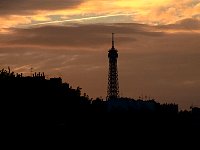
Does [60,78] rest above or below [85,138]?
above

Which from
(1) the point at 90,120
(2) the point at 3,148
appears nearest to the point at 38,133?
(2) the point at 3,148

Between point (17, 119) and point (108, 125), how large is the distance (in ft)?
69.0

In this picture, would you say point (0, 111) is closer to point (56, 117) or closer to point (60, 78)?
point (56, 117)

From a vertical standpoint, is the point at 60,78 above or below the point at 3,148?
above

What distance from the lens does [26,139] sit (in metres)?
98.7

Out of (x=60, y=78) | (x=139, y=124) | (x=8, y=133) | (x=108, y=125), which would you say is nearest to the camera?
(x=8, y=133)

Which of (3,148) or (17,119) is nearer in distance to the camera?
(3,148)

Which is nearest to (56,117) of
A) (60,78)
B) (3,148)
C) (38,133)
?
(38,133)

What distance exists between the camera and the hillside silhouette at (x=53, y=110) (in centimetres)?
11106

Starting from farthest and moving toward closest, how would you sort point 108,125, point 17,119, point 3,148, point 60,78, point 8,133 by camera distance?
point 60,78 < point 108,125 < point 17,119 < point 8,133 < point 3,148

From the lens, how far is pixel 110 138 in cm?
11662

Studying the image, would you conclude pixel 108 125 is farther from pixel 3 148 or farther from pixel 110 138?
pixel 3 148

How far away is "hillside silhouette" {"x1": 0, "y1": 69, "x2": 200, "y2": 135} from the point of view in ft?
364

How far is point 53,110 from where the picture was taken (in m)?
124
